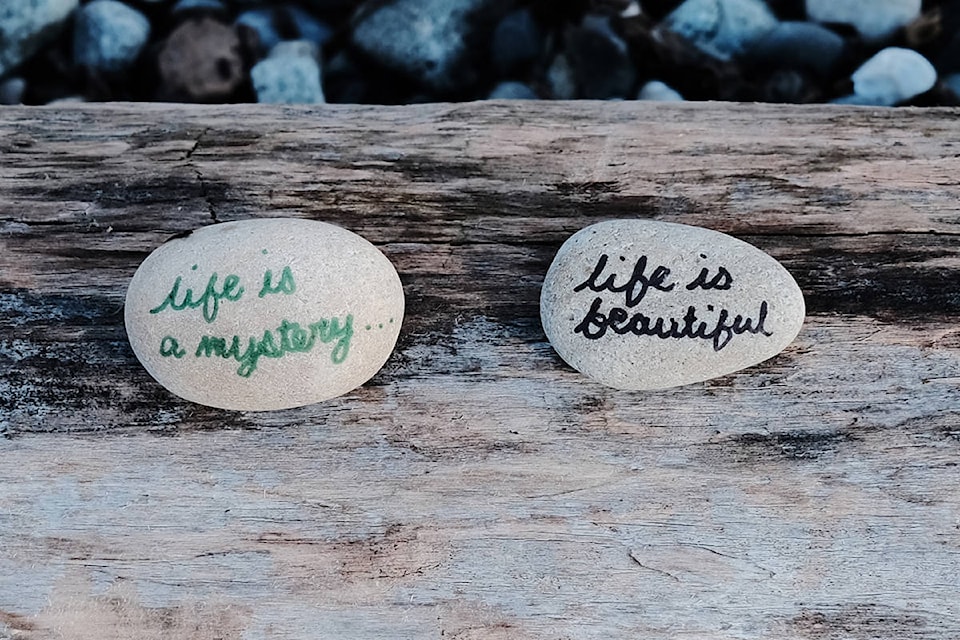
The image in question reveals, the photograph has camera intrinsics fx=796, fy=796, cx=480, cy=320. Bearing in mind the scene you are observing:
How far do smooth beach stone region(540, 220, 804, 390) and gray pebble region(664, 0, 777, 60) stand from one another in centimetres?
91

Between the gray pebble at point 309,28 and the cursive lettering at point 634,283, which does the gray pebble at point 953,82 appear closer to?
the cursive lettering at point 634,283

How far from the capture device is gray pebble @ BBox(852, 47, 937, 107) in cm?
169

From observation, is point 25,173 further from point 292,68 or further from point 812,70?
point 812,70

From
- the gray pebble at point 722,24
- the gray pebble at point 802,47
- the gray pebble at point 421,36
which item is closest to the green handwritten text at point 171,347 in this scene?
the gray pebble at point 421,36

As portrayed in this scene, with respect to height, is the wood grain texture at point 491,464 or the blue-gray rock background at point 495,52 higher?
the blue-gray rock background at point 495,52

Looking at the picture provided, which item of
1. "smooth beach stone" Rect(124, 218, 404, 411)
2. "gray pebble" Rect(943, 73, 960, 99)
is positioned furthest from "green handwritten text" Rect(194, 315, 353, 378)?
"gray pebble" Rect(943, 73, 960, 99)

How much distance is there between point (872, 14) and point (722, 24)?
1.11 ft

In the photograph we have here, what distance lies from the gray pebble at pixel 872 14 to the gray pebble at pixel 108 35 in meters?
1.58

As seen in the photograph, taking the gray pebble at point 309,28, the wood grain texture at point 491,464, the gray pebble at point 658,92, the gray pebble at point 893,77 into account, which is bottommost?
the wood grain texture at point 491,464

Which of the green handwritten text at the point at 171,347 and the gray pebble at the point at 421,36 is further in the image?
the gray pebble at the point at 421,36

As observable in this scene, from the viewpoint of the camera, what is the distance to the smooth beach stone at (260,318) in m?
1.07

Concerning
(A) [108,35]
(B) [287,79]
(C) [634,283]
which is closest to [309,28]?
(B) [287,79]

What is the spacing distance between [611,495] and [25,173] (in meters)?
1.03

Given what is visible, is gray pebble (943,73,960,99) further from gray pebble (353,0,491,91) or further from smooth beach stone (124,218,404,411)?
smooth beach stone (124,218,404,411)
